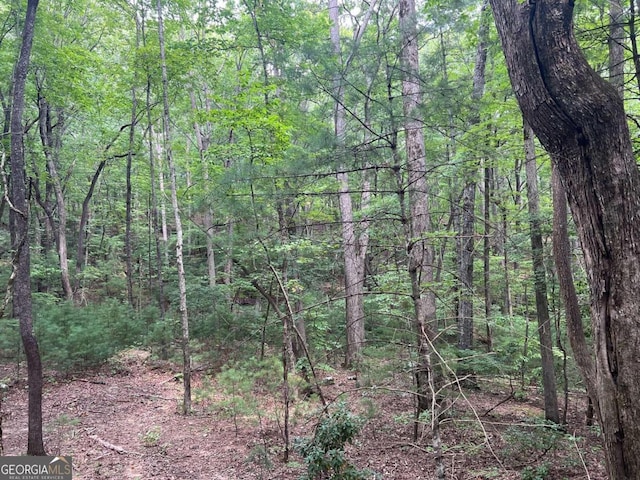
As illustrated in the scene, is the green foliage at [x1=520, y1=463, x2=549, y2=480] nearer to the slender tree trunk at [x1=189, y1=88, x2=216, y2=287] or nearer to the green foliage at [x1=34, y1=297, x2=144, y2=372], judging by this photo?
the slender tree trunk at [x1=189, y1=88, x2=216, y2=287]

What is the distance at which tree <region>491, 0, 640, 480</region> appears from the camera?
2602 millimetres

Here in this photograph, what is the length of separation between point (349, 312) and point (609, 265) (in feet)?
25.7

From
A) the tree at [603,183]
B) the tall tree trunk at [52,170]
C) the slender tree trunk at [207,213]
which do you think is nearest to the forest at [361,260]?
the tree at [603,183]

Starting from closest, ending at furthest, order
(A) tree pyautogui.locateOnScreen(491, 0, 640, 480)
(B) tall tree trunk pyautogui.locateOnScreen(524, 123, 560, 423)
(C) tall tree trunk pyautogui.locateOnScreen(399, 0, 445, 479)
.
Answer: (A) tree pyautogui.locateOnScreen(491, 0, 640, 480) < (C) tall tree trunk pyautogui.locateOnScreen(399, 0, 445, 479) < (B) tall tree trunk pyautogui.locateOnScreen(524, 123, 560, 423)

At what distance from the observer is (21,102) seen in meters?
5.17

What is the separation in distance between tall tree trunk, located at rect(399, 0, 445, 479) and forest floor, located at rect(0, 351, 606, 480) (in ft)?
1.68

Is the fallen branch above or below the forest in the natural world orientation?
below

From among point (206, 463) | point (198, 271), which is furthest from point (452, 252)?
point (198, 271)

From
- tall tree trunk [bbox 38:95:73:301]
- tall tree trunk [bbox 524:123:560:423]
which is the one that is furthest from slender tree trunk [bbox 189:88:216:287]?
tall tree trunk [bbox 524:123:560:423]

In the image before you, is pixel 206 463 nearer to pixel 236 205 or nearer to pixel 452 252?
pixel 236 205

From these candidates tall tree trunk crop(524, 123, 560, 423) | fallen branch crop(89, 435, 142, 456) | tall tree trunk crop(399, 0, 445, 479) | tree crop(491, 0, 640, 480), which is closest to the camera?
tree crop(491, 0, 640, 480)

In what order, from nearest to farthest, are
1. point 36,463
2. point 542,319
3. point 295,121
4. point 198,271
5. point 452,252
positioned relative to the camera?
point 36,463 < point 542,319 < point 295,121 < point 452,252 < point 198,271
